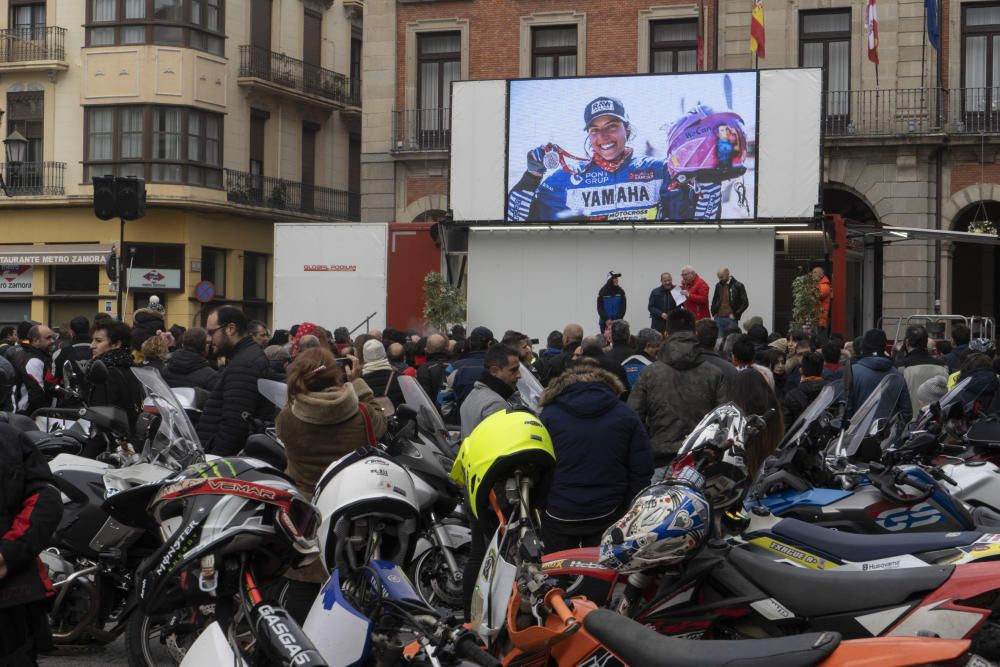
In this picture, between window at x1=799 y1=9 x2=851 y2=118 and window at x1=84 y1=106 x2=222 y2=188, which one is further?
window at x1=84 y1=106 x2=222 y2=188

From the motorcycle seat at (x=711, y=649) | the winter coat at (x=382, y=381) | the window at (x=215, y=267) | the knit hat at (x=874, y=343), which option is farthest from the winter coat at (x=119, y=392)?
the window at (x=215, y=267)

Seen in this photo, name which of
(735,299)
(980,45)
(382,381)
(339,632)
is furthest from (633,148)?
(339,632)

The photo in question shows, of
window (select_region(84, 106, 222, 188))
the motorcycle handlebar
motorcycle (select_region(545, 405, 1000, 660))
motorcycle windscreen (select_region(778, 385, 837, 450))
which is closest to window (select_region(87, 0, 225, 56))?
window (select_region(84, 106, 222, 188))

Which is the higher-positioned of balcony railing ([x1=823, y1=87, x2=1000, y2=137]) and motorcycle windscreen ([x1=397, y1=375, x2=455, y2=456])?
balcony railing ([x1=823, y1=87, x2=1000, y2=137])

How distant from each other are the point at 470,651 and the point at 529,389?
423cm

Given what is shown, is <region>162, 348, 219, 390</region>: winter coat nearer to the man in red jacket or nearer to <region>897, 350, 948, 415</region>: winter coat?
<region>897, 350, 948, 415</region>: winter coat

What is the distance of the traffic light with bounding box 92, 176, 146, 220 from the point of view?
1784 cm

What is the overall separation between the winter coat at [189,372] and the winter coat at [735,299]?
1060 centimetres

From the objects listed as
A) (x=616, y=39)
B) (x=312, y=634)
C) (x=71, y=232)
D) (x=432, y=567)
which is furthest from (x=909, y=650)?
(x=71, y=232)

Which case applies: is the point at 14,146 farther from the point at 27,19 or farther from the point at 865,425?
the point at 865,425

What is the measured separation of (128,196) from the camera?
17922 mm

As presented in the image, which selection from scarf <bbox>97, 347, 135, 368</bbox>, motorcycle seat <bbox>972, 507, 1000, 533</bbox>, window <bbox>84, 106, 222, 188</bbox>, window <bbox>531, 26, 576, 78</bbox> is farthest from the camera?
window <bbox>84, 106, 222, 188</bbox>

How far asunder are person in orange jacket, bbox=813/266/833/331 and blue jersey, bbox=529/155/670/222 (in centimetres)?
351

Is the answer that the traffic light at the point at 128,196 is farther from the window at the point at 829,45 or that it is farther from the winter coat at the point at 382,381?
the window at the point at 829,45
